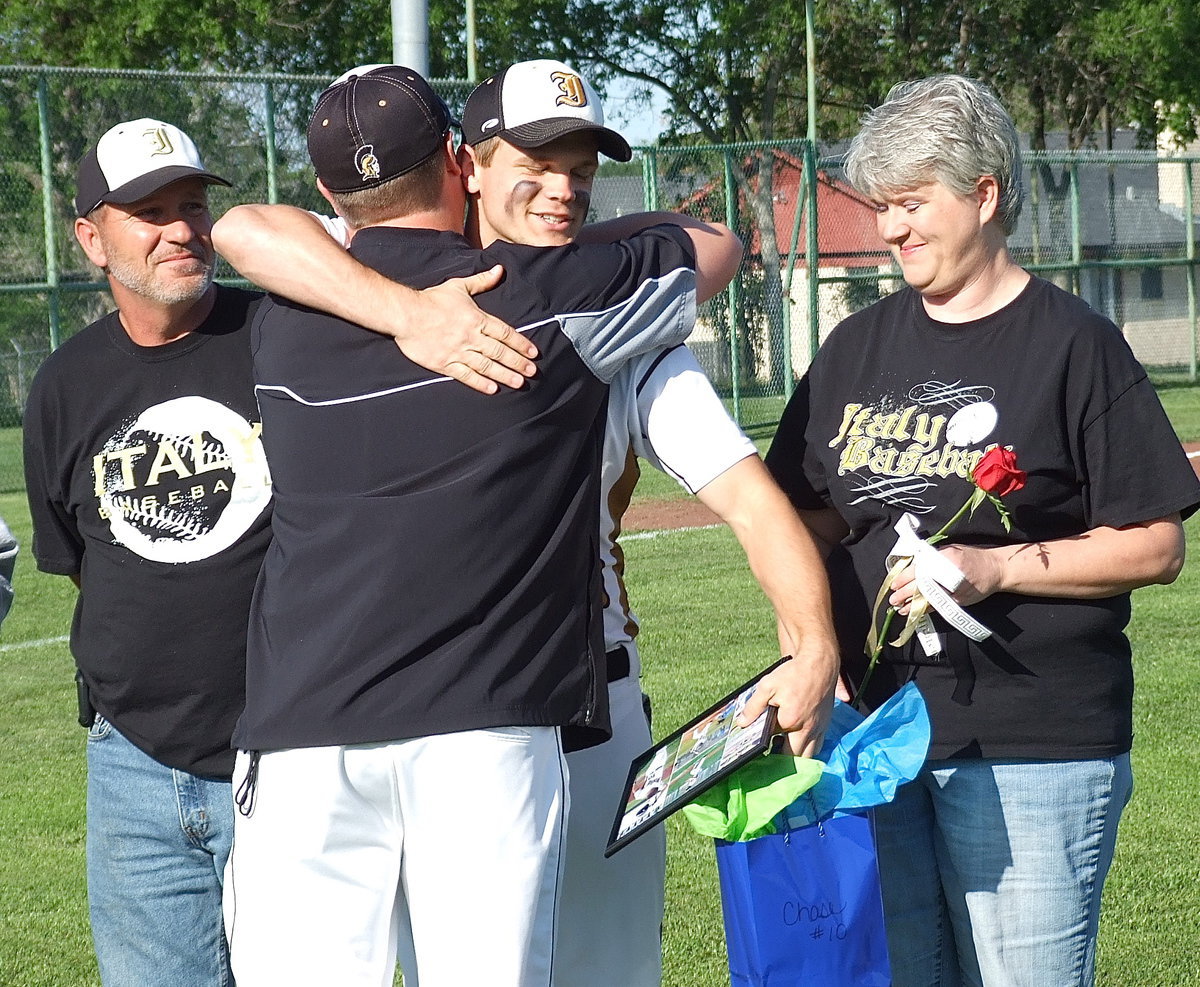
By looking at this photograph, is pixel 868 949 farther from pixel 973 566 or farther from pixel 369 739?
pixel 369 739

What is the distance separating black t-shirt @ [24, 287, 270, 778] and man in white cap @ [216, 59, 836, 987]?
0.60m

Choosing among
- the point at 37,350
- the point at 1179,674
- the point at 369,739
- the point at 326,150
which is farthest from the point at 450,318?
the point at 37,350

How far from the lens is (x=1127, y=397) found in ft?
9.26

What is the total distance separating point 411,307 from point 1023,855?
1541mm

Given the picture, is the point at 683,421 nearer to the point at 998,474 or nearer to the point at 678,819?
the point at 998,474

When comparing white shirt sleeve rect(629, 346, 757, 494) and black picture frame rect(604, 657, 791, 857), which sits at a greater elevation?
white shirt sleeve rect(629, 346, 757, 494)

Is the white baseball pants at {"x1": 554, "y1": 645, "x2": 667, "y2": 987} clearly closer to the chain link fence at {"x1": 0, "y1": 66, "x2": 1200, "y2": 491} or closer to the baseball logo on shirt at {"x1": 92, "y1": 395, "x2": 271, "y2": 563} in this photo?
the baseball logo on shirt at {"x1": 92, "y1": 395, "x2": 271, "y2": 563}

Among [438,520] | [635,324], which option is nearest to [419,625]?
[438,520]

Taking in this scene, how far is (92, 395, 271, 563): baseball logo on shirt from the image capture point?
3.34 m

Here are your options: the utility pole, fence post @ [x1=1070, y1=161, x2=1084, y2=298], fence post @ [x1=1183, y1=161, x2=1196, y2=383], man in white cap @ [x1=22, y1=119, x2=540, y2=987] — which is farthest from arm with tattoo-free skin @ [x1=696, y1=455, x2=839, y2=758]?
fence post @ [x1=1183, y1=161, x2=1196, y2=383]

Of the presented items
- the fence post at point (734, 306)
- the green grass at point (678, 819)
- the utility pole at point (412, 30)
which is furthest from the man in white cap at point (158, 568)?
the fence post at point (734, 306)

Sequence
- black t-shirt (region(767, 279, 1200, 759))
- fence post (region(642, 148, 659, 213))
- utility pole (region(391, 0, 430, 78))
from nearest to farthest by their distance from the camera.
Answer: black t-shirt (region(767, 279, 1200, 759)) → utility pole (region(391, 0, 430, 78)) → fence post (region(642, 148, 659, 213))

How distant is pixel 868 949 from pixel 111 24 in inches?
1309

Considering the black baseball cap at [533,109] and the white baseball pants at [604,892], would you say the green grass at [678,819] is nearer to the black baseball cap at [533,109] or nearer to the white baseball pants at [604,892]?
the white baseball pants at [604,892]
